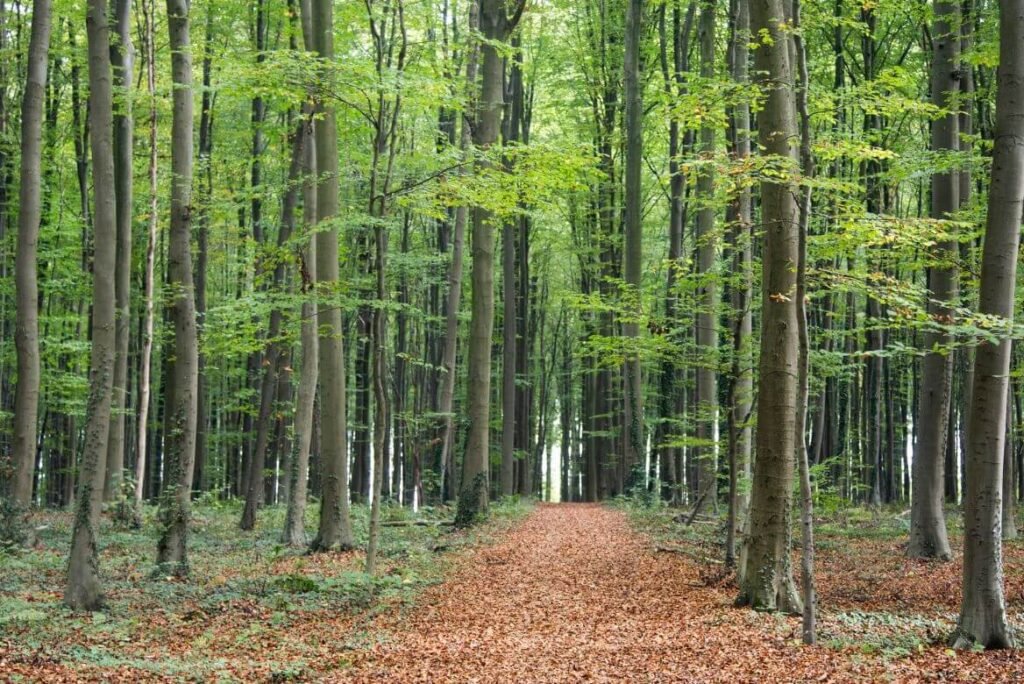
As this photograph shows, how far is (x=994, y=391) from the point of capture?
24.7ft

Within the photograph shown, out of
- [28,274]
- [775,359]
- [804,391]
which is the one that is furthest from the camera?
[28,274]

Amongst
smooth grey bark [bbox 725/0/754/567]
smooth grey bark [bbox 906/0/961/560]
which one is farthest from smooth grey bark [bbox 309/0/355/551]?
smooth grey bark [bbox 906/0/961/560]

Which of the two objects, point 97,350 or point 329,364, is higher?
point 97,350

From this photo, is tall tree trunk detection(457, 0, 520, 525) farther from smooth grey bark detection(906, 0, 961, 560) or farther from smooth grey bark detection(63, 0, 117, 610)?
smooth grey bark detection(63, 0, 117, 610)

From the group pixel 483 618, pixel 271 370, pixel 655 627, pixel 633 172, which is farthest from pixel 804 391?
pixel 633 172

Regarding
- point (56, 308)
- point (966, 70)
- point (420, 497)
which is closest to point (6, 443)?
point (56, 308)

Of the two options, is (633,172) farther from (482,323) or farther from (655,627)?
(655,627)

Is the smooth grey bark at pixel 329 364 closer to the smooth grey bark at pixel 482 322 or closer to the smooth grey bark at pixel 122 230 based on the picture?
the smooth grey bark at pixel 482 322

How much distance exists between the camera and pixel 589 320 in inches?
1235

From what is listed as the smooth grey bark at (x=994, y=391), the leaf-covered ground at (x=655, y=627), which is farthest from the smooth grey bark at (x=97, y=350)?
the smooth grey bark at (x=994, y=391)

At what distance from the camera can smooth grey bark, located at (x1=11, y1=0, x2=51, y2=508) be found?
13.4 meters

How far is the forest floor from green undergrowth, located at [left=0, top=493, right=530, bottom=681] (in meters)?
0.04

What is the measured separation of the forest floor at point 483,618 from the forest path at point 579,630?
0.03 metres

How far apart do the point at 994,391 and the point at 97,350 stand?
8989mm
